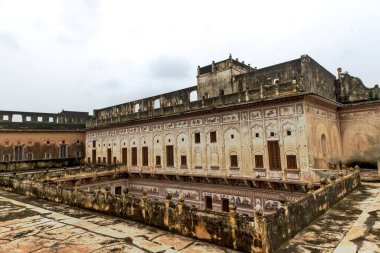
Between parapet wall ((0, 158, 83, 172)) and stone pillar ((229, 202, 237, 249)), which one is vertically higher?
parapet wall ((0, 158, 83, 172))

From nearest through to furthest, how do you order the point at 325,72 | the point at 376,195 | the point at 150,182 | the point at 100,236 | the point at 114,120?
the point at 100,236 → the point at 376,195 → the point at 325,72 → the point at 150,182 → the point at 114,120

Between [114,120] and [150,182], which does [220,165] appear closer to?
[150,182]

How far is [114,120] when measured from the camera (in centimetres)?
2400

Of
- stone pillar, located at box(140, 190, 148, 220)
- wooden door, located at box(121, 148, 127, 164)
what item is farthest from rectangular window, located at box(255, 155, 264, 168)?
wooden door, located at box(121, 148, 127, 164)

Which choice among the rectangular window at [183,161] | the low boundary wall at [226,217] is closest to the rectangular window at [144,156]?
the rectangular window at [183,161]

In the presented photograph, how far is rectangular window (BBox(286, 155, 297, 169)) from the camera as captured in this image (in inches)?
505

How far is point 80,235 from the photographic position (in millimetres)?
6188

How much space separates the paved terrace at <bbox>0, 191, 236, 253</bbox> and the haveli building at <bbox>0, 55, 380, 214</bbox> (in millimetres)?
8896

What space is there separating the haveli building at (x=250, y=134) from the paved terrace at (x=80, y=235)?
890 centimetres

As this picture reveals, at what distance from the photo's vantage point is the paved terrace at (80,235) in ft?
17.6

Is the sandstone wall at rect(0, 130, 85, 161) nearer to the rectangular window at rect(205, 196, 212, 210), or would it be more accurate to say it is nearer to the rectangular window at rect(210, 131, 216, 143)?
the rectangular window at rect(205, 196, 212, 210)

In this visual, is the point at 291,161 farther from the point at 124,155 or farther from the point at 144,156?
the point at 124,155

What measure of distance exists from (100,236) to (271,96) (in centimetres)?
1111

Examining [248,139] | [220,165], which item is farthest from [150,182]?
[248,139]
